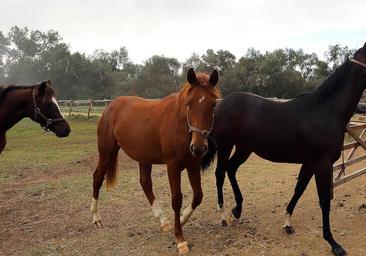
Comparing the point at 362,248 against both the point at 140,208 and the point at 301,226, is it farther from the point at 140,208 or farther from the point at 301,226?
the point at 140,208

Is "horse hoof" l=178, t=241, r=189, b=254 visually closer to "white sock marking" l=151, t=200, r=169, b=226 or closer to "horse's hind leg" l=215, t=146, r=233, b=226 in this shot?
"white sock marking" l=151, t=200, r=169, b=226

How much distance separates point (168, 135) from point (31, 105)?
2.35m

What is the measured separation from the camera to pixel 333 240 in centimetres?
392

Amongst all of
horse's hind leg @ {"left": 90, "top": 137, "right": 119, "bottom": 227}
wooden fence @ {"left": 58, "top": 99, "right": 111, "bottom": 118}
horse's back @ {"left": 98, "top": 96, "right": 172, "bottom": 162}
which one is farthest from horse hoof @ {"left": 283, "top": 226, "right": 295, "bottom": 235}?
wooden fence @ {"left": 58, "top": 99, "right": 111, "bottom": 118}

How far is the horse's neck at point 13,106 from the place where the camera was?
5.24 metres

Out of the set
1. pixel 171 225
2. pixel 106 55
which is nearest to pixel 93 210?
pixel 171 225

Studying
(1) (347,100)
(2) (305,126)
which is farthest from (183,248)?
(1) (347,100)

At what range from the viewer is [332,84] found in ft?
13.7

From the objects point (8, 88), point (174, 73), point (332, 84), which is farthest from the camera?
point (174, 73)

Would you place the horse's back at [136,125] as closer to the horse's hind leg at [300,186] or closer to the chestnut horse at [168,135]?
the chestnut horse at [168,135]

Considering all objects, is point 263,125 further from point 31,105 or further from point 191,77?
point 31,105

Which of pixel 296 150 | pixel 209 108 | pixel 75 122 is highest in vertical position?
pixel 209 108

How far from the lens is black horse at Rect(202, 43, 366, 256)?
4008 millimetres

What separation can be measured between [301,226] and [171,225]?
1.68 m
